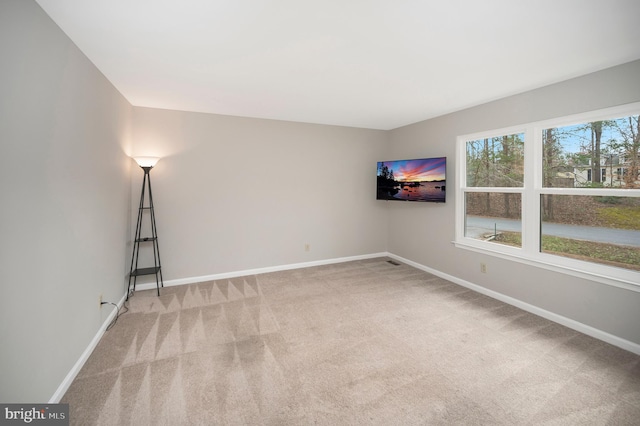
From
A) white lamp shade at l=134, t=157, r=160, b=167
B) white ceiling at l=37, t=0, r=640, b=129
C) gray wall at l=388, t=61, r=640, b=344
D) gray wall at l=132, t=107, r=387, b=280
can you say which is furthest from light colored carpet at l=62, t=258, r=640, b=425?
white ceiling at l=37, t=0, r=640, b=129

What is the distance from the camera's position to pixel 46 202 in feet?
5.39

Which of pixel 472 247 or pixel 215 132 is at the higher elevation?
pixel 215 132

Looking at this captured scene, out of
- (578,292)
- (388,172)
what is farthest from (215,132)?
(578,292)

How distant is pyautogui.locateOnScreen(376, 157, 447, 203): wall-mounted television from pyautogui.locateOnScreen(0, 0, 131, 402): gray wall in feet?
12.7

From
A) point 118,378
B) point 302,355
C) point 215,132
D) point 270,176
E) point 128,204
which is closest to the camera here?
point 118,378

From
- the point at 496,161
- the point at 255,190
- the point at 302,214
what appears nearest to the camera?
the point at 496,161

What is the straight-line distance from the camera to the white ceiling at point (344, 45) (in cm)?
159

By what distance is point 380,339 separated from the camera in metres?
2.43

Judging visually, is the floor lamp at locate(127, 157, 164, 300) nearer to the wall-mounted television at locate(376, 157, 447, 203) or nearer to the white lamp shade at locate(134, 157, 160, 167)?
the white lamp shade at locate(134, 157, 160, 167)

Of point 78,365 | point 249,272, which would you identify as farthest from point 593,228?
point 78,365

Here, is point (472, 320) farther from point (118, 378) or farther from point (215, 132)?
point (215, 132)

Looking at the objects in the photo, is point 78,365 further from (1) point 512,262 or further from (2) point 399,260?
(2) point 399,260

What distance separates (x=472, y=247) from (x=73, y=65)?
447 centimetres

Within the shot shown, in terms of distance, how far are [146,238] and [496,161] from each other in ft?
15.4
